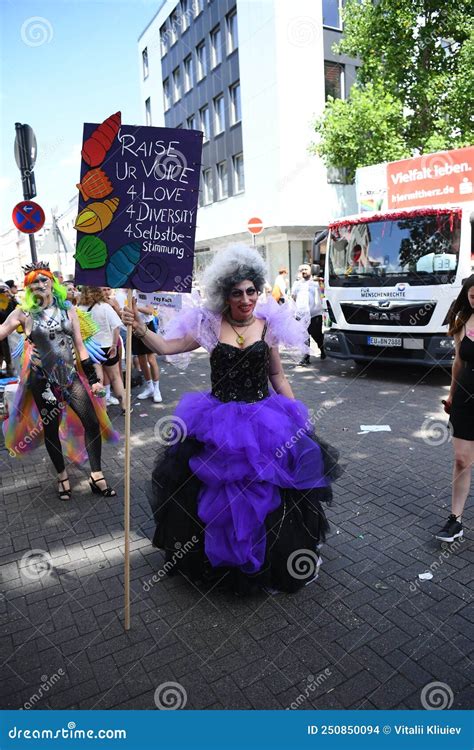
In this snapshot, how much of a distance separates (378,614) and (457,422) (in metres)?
1.42

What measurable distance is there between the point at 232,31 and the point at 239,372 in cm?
2725

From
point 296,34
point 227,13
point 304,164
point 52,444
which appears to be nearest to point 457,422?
point 52,444

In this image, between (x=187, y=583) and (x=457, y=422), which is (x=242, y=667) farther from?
(x=457, y=422)

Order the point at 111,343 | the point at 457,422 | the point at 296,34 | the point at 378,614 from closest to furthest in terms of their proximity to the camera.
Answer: the point at 378,614 < the point at 457,422 < the point at 111,343 < the point at 296,34

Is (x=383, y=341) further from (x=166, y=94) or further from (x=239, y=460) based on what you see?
(x=166, y=94)

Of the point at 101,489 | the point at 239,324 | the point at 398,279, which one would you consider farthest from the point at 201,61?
the point at 239,324

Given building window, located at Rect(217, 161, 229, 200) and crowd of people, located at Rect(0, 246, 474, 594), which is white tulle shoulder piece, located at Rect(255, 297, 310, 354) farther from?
building window, located at Rect(217, 161, 229, 200)

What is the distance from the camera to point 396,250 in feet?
28.0

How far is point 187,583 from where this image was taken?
3.37 metres

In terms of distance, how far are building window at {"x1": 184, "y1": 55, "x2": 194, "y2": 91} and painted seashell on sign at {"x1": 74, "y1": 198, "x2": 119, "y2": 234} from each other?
102 ft

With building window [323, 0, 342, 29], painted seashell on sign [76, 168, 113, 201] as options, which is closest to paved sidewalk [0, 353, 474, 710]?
painted seashell on sign [76, 168, 113, 201]
